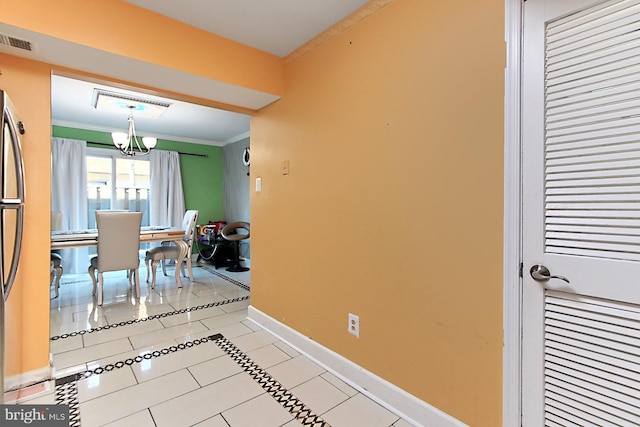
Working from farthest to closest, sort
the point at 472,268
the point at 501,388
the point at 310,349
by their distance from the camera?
the point at 310,349 → the point at 472,268 → the point at 501,388

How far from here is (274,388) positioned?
1780 mm

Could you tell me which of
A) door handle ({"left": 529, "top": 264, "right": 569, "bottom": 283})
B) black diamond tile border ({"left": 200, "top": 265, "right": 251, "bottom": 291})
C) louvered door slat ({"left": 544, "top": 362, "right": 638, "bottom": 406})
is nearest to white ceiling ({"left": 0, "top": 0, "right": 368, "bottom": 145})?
door handle ({"left": 529, "top": 264, "right": 569, "bottom": 283})

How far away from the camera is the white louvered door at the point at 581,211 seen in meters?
0.95

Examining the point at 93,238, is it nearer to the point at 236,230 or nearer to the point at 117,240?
the point at 117,240

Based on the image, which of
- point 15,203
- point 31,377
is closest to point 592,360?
point 15,203

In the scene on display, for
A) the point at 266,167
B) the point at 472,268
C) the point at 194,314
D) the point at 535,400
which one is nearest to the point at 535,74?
the point at 472,268

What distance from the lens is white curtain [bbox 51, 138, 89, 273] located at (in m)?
4.48

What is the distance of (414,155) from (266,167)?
5.02ft

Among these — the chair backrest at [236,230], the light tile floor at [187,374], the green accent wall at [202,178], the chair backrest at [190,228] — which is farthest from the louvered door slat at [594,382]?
the green accent wall at [202,178]

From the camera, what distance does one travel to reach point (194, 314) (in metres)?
2.98

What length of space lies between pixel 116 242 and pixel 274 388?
2.65 meters

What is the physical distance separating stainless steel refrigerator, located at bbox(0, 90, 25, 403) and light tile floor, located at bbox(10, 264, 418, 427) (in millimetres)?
566

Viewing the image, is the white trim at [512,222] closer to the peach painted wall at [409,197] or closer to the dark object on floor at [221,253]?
the peach painted wall at [409,197]

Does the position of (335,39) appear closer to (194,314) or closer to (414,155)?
(414,155)
